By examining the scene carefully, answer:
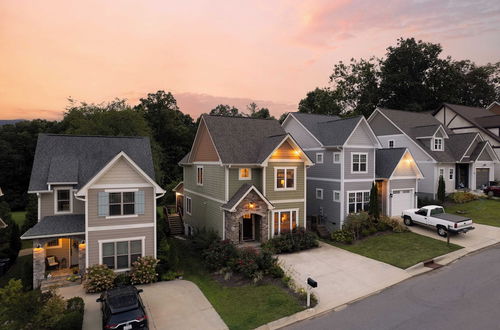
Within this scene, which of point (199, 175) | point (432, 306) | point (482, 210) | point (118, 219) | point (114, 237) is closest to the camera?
point (432, 306)

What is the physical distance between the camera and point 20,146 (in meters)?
54.2

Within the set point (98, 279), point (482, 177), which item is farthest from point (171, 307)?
point (482, 177)

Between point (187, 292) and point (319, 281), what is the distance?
6.80 m

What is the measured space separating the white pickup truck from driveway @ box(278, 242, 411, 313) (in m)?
7.21

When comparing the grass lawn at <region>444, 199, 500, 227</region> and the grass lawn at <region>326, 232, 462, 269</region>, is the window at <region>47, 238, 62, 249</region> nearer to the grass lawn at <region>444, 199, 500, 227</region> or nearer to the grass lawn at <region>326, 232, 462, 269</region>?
the grass lawn at <region>326, 232, 462, 269</region>

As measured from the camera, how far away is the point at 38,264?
16.0m

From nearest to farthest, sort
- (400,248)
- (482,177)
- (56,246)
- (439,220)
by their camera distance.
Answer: (56,246), (400,248), (439,220), (482,177)

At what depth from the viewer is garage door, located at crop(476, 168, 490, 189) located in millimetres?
36931

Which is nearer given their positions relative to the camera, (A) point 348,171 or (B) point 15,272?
(B) point 15,272

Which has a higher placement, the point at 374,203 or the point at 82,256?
the point at 374,203

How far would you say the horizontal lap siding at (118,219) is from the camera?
1652cm

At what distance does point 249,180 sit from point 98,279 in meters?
11.3

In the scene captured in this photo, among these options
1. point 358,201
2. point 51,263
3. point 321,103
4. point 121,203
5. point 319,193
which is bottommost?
point 51,263

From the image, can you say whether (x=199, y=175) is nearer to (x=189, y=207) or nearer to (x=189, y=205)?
(x=189, y=205)
